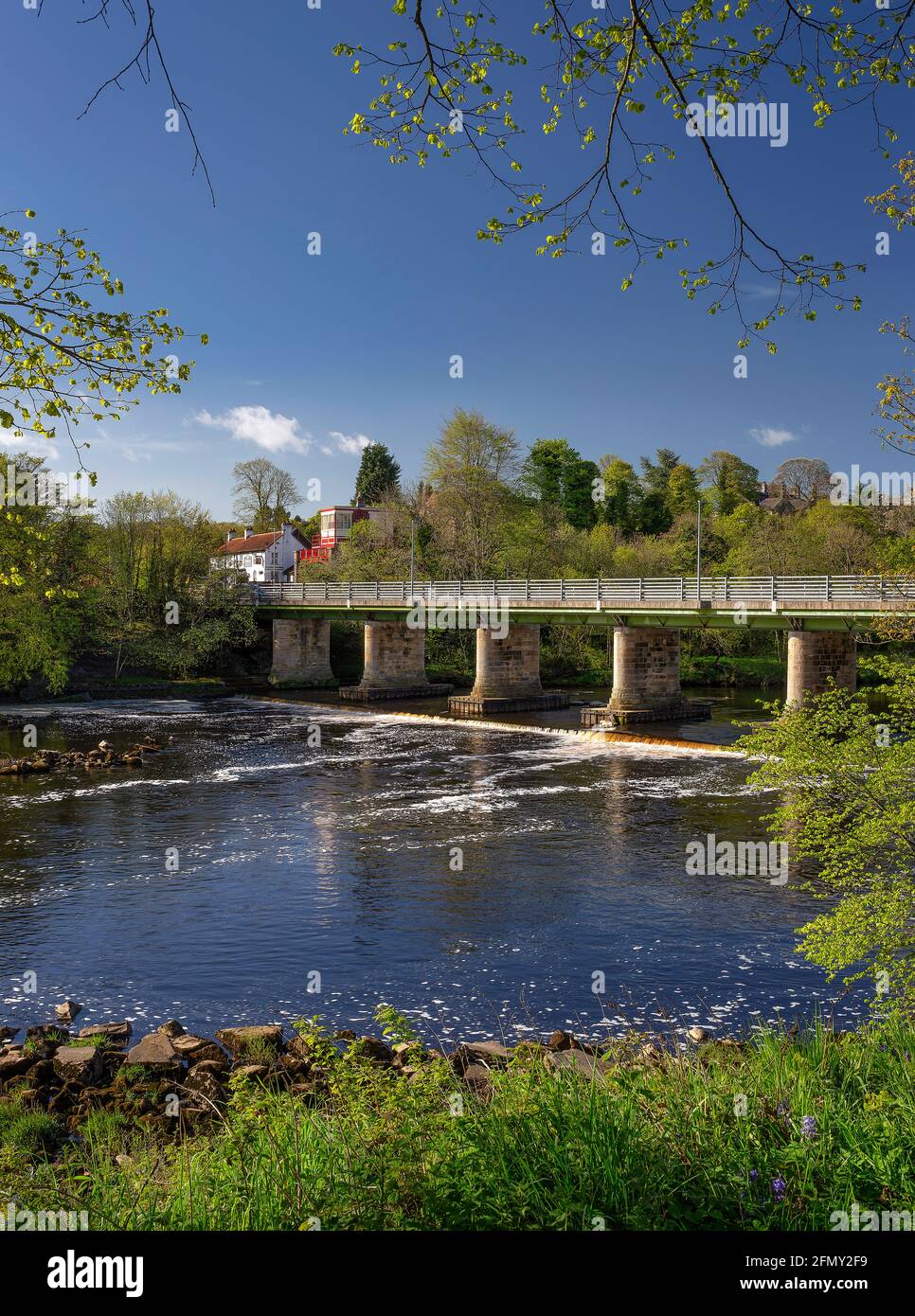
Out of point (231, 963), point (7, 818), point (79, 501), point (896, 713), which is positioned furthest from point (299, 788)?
point (79, 501)

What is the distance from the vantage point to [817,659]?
146 ft

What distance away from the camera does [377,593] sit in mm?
64375

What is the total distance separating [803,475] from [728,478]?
67.6 feet

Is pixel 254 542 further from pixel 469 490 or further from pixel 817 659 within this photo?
pixel 817 659

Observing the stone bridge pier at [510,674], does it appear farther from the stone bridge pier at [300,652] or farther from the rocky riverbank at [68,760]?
the rocky riverbank at [68,760]

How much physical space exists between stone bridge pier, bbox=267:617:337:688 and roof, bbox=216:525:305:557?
32533 mm

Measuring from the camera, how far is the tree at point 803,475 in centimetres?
11850

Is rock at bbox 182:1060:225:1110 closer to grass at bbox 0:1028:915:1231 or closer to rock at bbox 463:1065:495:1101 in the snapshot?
rock at bbox 463:1065:495:1101

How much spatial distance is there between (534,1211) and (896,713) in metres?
8.54

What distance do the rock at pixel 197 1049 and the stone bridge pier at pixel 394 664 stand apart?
5012cm

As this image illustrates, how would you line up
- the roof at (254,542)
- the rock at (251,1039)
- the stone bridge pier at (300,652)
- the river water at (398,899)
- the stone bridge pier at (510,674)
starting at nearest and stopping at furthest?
the rock at (251,1039)
the river water at (398,899)
the stone bridge pier at (510,674)
the stone bridge pier at (300,652)
the roof at (254,542)

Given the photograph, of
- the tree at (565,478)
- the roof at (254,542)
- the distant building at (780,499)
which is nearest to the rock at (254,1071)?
the tree at (565,478)

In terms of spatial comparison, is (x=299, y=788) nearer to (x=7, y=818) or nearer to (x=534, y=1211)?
(x=7, y=818)
